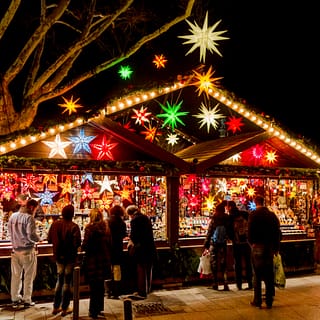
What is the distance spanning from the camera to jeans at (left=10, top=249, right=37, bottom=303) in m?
7.75

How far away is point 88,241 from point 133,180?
3.24m

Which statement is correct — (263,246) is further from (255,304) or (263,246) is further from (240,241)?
(240,241)

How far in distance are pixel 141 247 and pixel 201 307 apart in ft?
5.42

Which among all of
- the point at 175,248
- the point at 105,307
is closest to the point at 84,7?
the point at 175,248

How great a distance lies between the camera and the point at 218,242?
9102mm

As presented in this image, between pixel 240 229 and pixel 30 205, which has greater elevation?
pixel 30 205

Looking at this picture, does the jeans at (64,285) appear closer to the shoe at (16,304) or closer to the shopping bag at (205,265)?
the shoe at (16,304)

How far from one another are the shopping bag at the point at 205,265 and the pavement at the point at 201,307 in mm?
406

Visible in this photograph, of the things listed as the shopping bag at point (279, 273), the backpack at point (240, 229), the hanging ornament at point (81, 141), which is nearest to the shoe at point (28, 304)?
the hanging ornament at point (81, 141)

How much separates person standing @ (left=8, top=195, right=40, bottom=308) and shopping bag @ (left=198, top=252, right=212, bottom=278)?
3.70 metres

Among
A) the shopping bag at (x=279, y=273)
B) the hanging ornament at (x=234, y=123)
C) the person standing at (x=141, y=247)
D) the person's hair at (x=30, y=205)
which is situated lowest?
the shopping bag at (x=279, y=273)

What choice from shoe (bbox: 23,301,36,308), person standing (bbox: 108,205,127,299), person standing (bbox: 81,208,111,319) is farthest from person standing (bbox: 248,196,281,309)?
shoe (bbox: 23,301,36,308)

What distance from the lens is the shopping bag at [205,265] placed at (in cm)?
923

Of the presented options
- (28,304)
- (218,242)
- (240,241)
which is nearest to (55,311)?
(28,304)
